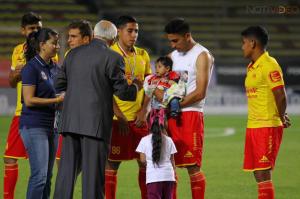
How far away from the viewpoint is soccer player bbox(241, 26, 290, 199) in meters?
7.30

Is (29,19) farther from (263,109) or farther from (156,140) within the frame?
(263,109)

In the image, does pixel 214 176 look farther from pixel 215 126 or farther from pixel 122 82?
pixel 215 126

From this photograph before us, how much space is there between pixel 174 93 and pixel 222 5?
908 inches

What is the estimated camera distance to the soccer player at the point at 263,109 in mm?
7297

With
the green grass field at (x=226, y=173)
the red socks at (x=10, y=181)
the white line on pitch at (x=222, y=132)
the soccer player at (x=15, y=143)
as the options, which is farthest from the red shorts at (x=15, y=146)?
the white line on pitch at (x=222, y=132)

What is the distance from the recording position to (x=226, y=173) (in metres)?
11.2

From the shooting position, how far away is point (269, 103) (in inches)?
290

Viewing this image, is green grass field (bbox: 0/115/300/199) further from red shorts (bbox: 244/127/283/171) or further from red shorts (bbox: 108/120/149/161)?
red shorts (bbox: 244/127/283/171)

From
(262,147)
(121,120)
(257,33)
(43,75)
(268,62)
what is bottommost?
(262,147)

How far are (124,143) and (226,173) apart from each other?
3590mm

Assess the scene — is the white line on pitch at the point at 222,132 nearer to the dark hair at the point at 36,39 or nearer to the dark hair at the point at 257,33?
the dark hair at the point at 257,33

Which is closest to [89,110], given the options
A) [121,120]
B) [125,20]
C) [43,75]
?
[43,75]

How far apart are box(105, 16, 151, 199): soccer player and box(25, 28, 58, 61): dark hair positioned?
3.53ft

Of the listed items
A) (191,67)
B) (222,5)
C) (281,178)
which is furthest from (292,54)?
(191,67)
